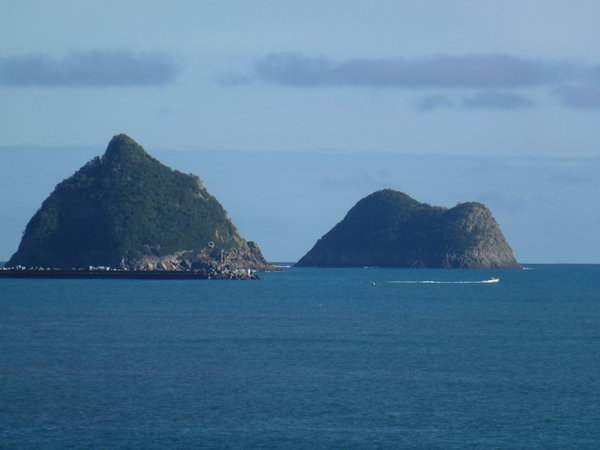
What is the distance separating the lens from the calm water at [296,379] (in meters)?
45.9

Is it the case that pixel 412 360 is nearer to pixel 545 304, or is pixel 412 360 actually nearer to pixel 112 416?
pixel 112 416

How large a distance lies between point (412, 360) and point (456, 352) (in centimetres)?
644

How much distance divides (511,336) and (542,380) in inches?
1137

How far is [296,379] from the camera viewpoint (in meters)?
61.2

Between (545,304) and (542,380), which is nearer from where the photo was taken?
(542,380)

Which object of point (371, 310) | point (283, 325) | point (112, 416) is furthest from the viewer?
point (371, 310)

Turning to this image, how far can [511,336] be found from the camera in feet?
297

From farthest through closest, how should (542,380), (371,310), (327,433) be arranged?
(371,310) → (542,380) → (327,433)

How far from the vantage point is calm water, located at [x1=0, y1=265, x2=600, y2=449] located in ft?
151

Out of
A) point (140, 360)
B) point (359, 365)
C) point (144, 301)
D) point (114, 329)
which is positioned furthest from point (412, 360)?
point (144, 301)

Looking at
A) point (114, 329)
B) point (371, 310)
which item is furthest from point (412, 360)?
point (371, 310)

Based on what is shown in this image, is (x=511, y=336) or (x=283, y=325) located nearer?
(x=511, y=336)

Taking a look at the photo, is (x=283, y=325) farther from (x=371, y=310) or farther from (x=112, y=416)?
(x=112, y=416)

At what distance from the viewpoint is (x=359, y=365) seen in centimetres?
6794
